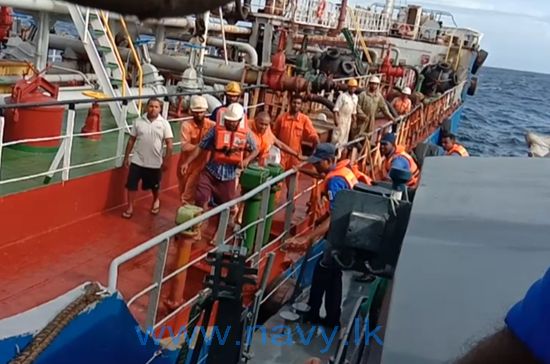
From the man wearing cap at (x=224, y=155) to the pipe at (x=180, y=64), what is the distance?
226 inches

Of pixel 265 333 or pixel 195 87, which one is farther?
pixel 195 87

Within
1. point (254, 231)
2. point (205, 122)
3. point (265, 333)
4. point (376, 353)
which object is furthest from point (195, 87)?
point (376, 353)

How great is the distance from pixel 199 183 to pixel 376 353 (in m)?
3.45

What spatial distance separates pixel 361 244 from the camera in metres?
3.44

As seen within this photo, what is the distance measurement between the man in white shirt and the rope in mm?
3045

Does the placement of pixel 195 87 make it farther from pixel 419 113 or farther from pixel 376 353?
pixel 376 353

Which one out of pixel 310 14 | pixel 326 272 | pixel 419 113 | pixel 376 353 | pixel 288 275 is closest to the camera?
pixel 376 353

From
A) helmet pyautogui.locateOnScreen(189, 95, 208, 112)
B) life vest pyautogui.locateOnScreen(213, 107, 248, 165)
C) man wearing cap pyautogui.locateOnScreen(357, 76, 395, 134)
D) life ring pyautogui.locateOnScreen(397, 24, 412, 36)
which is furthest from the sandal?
life ring pyautogui.locateOnScreen(397, 24, 412, 36)

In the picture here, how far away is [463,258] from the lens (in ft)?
6.81

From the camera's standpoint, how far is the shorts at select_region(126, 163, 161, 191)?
252 inches

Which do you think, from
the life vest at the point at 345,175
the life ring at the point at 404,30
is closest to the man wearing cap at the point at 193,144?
the life vest at the point at 345,175

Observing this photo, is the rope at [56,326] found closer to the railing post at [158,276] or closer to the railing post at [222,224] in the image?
the railing post at [158,276]

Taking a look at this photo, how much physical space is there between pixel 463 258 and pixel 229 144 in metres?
4.09

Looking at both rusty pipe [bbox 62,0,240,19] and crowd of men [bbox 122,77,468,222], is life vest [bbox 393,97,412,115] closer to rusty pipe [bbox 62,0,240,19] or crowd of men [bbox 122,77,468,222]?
crowd of men [bbox 122,77,468,222]
